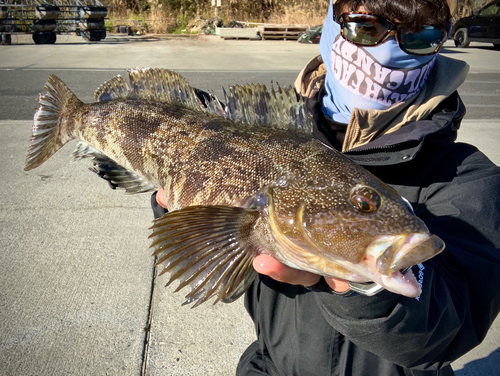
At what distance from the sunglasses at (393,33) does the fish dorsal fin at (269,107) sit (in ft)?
1.57

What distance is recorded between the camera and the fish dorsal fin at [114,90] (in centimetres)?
206

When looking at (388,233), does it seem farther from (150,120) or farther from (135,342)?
(135,342)

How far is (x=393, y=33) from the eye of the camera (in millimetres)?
1809

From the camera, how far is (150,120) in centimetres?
188

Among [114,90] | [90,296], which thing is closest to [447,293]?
[114,90]

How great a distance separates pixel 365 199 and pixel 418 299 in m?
0.35

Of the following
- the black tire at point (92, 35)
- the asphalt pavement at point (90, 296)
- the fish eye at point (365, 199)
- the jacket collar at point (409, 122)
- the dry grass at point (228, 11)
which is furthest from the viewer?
the dry grass at point (228, 11)

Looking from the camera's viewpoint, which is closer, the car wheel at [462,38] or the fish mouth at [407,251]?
the fish mouth at [407,251]

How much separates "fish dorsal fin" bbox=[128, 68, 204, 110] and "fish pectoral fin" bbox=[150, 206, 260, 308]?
2.21ft

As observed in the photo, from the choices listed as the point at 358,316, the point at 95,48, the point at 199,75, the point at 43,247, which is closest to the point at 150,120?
the point at 358,316

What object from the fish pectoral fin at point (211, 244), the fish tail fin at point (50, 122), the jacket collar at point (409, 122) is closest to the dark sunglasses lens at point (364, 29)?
the jacket collar at point (409, 122)

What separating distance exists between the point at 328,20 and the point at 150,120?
44.0 inches

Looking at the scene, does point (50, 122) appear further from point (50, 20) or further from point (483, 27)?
point (483, 27)

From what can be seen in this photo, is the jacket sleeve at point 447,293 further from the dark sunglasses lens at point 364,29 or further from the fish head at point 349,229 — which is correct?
the dark sunglasses lens at point 364,29
